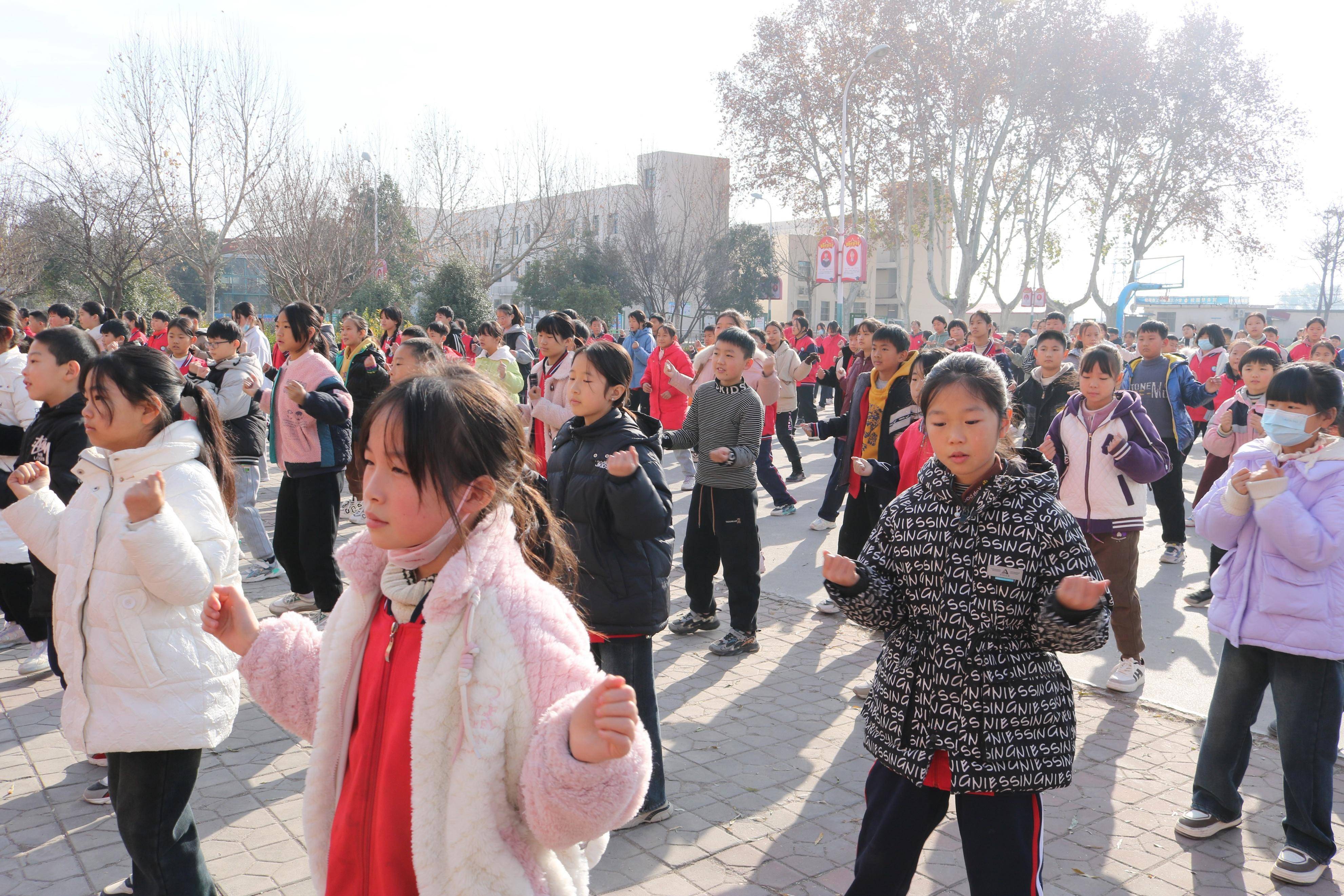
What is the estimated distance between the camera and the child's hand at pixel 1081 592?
222 cm

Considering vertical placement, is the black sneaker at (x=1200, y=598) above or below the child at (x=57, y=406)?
below

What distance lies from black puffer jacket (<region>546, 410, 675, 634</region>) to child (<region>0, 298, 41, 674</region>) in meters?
3.12

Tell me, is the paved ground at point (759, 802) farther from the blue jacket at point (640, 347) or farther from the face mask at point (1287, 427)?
the blue jacket at point (640, 347)

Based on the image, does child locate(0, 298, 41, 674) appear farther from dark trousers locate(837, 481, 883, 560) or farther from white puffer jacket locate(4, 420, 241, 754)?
dark trousers locate(837, 481, 883, 560)

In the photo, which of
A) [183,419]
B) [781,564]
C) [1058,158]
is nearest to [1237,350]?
[781,564]

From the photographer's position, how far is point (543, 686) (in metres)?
1.60

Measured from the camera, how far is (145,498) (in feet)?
8.04

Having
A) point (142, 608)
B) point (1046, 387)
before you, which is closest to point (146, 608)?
point (142, 608)

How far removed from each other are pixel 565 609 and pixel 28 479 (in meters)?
2.41

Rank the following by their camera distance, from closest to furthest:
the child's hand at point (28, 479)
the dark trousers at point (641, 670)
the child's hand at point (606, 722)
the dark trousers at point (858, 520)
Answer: the child's hand at point (606, 722)
the child's hand at point (28, 479)
the dark trousers at point (641, 670)
the dark trousers at point (858, 520)

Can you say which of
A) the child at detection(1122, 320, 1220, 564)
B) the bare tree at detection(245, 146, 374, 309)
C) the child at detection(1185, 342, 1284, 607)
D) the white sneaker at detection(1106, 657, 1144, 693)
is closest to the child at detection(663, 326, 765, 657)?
the white sneaker at detection(1106, 657, 1144, 693)

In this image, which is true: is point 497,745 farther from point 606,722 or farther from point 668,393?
point 668,393

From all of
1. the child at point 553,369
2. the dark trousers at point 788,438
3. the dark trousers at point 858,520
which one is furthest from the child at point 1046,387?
the dark trousers at point 788,438

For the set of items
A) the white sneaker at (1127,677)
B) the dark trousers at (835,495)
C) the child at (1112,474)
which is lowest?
the white sneaker at (1127,677)
